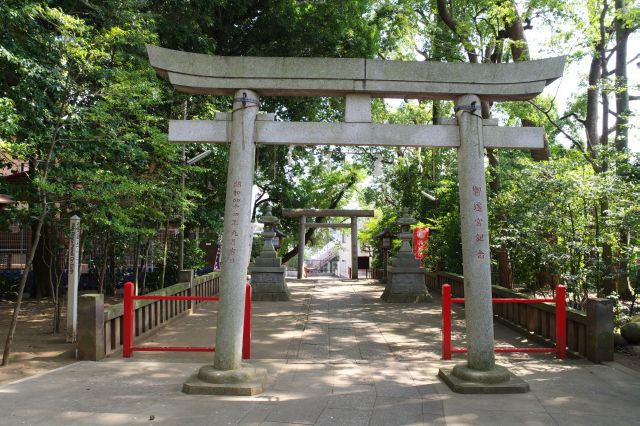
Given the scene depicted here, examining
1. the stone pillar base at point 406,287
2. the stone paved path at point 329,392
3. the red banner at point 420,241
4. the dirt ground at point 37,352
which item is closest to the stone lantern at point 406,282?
the stone pillar base at point 406,287

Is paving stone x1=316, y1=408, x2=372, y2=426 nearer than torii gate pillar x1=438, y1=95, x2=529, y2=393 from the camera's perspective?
Yes

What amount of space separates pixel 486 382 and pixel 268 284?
10.3 metres

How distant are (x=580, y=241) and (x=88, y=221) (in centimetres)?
945

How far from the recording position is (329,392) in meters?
5.75

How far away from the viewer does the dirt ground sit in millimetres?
6923

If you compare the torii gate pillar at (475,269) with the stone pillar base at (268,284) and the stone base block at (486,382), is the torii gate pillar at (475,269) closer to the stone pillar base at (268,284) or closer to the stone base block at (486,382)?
the stone base block at (486,382)

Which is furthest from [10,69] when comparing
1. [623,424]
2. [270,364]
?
[623,424]

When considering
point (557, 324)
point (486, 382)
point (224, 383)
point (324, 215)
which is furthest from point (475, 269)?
point (324, 215)

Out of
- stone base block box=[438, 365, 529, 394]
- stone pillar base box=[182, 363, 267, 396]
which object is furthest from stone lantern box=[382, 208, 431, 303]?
stone pillar base box=[182, 363, 267, 396]

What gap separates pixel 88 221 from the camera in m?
9.62

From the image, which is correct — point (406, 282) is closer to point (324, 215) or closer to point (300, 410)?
point (300, 410)

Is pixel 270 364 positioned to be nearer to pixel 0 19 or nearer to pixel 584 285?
pixel 584 285

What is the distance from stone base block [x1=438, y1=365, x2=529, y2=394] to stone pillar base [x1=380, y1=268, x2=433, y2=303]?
8774 mm

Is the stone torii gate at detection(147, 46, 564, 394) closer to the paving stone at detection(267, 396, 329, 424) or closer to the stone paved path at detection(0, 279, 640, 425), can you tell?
the stone paved path at detection(0, 279, 640, 425)
